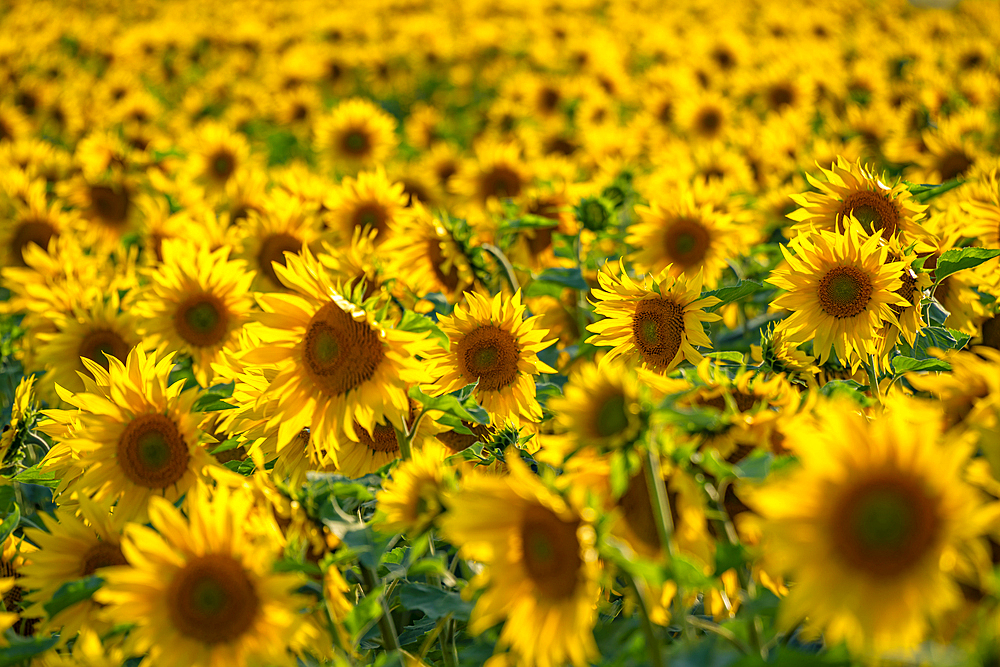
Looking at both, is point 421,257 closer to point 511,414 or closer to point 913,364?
point 511,414

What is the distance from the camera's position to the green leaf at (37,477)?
2189mm

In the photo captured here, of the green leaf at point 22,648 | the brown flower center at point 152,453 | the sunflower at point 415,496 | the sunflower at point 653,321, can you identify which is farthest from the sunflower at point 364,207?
the green leaf at point 22,648

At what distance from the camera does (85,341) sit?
10.7 ft

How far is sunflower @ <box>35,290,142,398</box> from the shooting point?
3232mm

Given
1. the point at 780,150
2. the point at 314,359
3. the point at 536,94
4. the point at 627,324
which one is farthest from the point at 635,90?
the point at 314,359

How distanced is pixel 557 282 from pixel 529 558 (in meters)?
1.84

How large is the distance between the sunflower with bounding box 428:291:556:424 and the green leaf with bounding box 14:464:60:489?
1.15 metres

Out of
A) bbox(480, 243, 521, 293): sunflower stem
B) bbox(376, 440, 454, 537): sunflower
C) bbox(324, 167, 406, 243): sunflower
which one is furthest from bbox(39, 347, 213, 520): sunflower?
bbox(324, 167, 406, 243): sunflower

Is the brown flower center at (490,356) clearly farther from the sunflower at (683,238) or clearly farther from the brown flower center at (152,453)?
the sunflower at (683,238)

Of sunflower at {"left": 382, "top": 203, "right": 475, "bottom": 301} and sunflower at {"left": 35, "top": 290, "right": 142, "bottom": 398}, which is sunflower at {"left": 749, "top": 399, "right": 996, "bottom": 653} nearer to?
sunflower at {"left": 382, "top": 203, "right": 475, "bottom": 301}

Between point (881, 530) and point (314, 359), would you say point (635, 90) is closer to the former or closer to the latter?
point (314, 359)

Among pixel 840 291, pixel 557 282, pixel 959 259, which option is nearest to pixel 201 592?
pixel 840 291

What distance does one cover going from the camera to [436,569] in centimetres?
153

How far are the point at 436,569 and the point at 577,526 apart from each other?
0.36 metres
